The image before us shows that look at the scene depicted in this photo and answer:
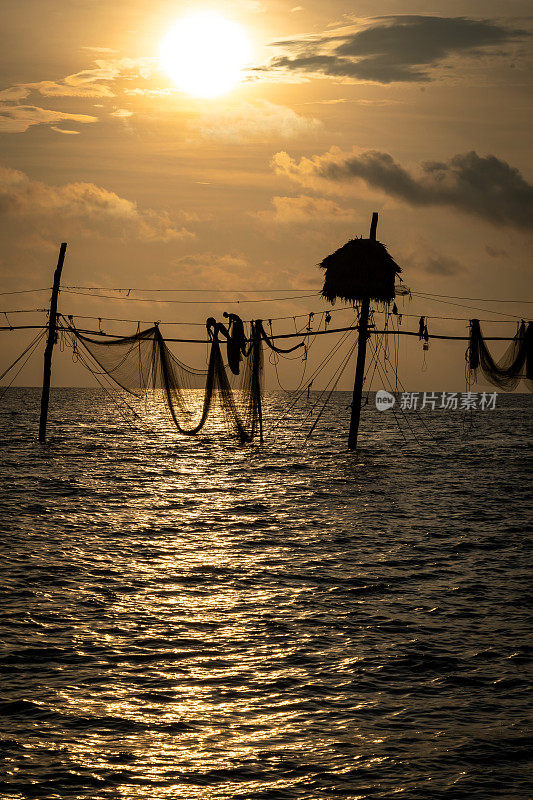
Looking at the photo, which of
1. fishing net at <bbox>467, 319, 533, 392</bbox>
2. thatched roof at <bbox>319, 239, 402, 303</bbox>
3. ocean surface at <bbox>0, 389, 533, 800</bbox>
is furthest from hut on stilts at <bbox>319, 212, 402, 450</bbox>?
ocean surface at <bbox>0, 389, 533, 800</bbox>

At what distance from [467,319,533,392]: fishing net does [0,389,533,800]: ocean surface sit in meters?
6.89

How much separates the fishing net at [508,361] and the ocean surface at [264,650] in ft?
22.6

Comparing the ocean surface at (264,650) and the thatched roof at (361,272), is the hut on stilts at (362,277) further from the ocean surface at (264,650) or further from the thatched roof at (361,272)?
the ocean surface at (264,650)

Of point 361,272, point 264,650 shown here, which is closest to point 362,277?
point 361,272

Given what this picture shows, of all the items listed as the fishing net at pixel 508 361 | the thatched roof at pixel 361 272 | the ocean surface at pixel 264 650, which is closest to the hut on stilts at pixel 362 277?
the thatched roof at pixel 361 272

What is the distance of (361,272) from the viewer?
31.1 metres

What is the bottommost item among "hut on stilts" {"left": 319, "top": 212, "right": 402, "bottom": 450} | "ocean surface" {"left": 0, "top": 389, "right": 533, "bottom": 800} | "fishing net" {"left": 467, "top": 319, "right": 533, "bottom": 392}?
"ocean surface" {"left": 0, "top": 389, "right": 533, "bottom": 800}

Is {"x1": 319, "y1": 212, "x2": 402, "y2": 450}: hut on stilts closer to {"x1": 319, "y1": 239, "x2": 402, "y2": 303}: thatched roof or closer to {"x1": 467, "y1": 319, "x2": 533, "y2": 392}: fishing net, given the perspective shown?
{"x1": 319, "y1": 239, "x2": 402, "y2": 303}: thatched roof

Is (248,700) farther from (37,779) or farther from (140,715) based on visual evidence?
(37,779)

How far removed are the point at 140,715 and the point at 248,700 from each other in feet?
4.04

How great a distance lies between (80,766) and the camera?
25.5ft

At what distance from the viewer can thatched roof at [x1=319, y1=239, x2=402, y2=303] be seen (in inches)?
1227

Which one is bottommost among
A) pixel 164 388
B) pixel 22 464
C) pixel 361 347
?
pixel 22 464

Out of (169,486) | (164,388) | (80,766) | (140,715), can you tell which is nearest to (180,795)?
(80,766)
